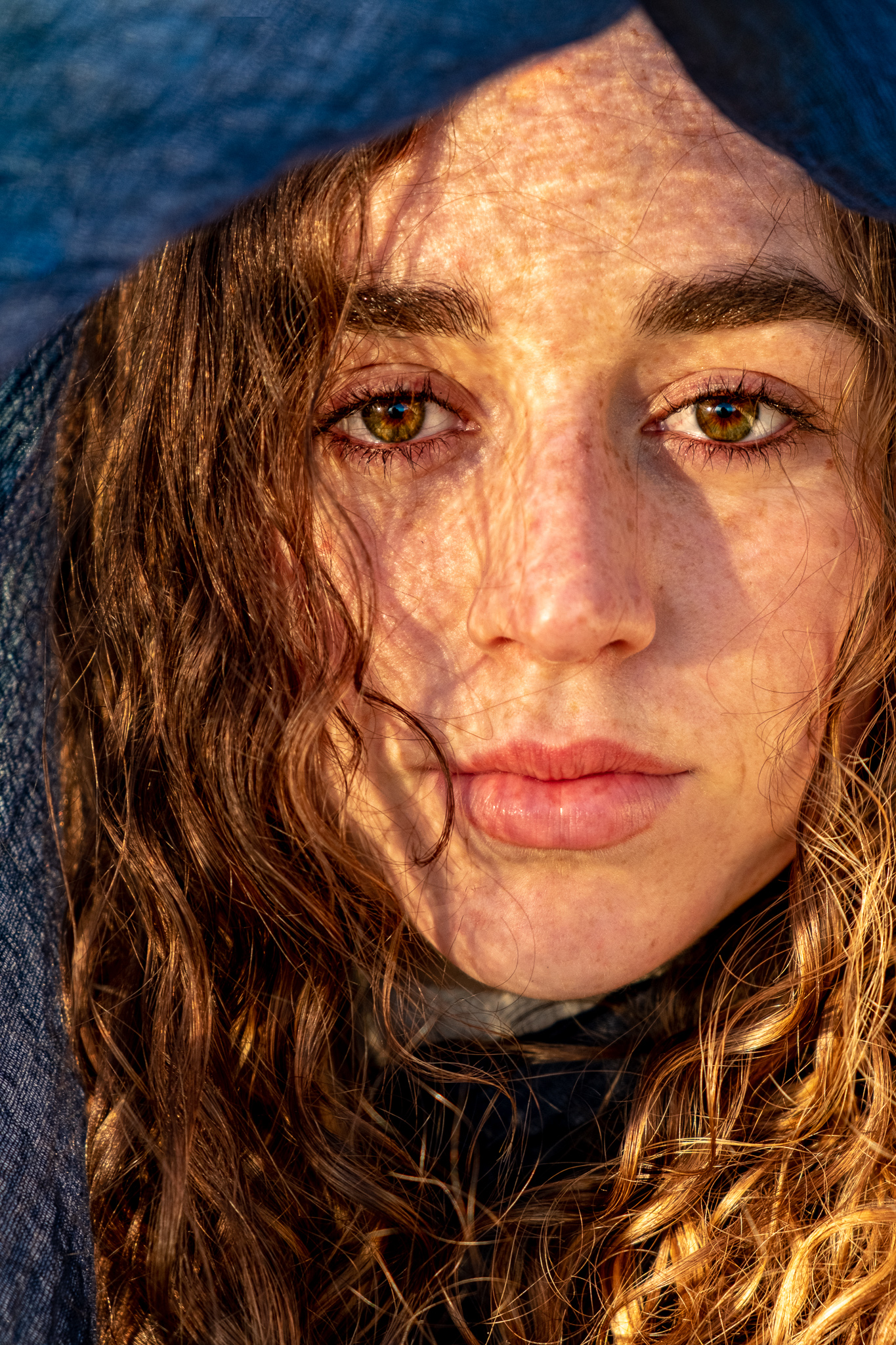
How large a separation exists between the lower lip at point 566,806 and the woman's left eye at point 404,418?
35cm

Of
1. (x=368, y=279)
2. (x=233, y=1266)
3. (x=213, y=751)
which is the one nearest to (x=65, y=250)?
(x=368, y=279)

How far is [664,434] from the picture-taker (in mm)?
1154

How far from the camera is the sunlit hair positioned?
116 centimetres

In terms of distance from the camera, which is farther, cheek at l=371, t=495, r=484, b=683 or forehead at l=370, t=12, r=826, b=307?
cheek at l=371, t=495, r=484, b=683

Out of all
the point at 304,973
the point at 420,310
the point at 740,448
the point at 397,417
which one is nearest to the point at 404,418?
the point at 397,417

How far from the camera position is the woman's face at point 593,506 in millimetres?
1033

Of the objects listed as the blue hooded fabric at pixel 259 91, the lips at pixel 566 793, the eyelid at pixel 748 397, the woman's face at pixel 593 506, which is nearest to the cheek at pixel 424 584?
the woman's face at pixel 593 506

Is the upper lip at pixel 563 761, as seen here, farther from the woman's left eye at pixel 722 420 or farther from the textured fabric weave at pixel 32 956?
the textured fabric weave at pixel 32 956

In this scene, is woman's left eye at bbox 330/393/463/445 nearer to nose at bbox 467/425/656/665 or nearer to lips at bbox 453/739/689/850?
nose at bbox 467/425/656/665

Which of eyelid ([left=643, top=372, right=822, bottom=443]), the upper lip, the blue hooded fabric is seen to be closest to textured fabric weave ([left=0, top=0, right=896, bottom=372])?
the blue hooded fabric

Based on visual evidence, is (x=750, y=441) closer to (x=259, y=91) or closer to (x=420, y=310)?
(x=420, y=310)

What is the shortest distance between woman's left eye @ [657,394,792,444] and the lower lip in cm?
34

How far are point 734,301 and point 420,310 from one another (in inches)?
11.4

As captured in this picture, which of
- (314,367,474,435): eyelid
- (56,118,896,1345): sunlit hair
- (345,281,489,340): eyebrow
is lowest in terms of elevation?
(56,118,896,1345): sunlit hair
